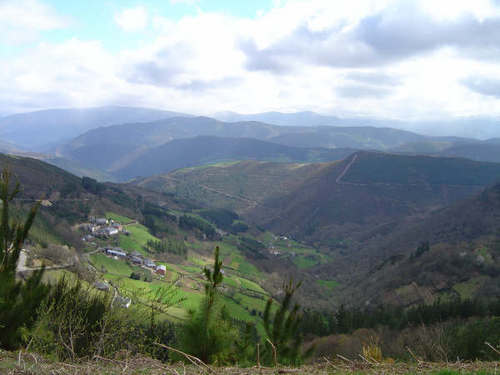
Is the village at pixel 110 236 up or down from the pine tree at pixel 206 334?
down

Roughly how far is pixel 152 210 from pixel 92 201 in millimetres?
25705

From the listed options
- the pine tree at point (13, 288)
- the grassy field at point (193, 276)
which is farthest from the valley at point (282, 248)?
the pine tree at point (13, 288)

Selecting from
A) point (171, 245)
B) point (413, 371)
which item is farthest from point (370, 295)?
point (413, 371)

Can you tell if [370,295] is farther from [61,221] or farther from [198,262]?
[61,221]

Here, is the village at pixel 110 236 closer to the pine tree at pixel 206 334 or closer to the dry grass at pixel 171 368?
the pine tree at pixel 206 334

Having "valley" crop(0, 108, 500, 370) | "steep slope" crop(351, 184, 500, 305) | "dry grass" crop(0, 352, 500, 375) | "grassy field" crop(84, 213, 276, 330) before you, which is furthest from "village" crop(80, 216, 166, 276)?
"dry grass" crop(0, 352, 500, 375)

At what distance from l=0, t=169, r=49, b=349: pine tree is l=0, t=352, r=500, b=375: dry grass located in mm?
2861

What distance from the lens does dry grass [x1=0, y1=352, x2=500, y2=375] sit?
24.9 ft

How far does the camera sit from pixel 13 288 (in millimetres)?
11750

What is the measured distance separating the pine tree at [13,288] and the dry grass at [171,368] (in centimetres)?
286

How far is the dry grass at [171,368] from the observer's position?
24.9 ft

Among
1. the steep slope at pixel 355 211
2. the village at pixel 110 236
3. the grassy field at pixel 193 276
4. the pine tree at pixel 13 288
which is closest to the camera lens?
the pine tree at pixel 13 288

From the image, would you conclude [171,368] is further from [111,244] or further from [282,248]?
[282,248]

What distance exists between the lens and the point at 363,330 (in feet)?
149
